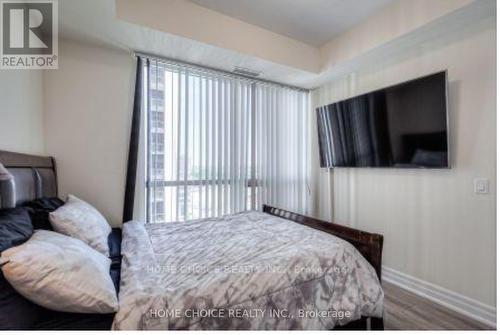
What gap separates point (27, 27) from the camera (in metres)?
2.02

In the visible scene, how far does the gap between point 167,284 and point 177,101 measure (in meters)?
2.11

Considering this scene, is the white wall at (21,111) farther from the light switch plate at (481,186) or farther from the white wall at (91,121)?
the light switch plate at (481,186)

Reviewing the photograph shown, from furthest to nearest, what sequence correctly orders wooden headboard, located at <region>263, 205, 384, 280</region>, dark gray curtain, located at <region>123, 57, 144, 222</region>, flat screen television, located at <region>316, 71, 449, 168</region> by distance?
dark gray curtain, located at <region>123, 57, 144, 222</region>, flat screen television, located at <region>316, 71, 449, 168</region>, wooden headboard, located at <region>263, 205, 384, 280</region>

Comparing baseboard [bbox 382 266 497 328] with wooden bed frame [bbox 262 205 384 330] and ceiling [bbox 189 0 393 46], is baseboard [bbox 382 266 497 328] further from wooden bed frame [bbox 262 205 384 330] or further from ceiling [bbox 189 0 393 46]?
ceiling [bbox 189 0 393 46]

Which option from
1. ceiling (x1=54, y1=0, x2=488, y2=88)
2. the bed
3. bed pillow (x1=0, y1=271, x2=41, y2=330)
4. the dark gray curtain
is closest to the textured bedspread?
the bed

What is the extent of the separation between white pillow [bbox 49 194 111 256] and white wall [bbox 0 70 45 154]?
59cm

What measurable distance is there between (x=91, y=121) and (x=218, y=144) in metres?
1.33

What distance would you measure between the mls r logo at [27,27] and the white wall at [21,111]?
179 millimetres

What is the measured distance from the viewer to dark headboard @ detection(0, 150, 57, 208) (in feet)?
4.25

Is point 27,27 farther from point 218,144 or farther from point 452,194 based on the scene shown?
point 452,194

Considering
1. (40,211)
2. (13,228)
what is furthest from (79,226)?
(13,228)

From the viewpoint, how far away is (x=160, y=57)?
2660 mm

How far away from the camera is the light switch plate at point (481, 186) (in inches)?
76.5

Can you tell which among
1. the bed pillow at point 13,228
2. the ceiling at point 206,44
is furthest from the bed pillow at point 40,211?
the ceiling at point 206,44
